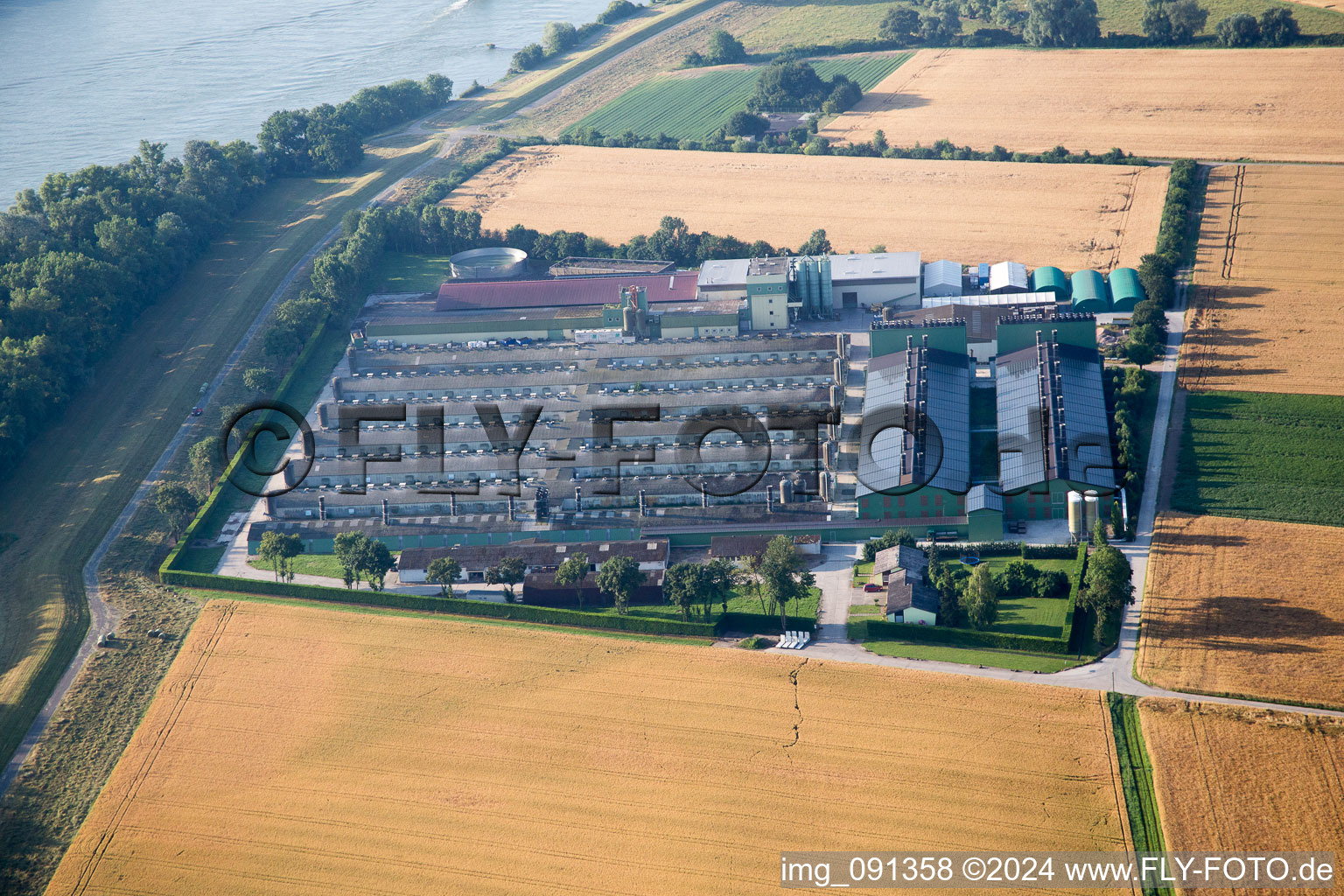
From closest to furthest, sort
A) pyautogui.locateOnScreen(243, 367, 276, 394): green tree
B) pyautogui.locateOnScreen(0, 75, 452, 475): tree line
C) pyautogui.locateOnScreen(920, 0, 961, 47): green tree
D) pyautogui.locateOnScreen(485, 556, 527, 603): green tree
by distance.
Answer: pyautogui.locateOnScreen(485, 556, 527, 603): green tree
pyautogui.locateOnScreen(0, 75, 452, 475): tree line
pyautogui.locateOnScreen(243, 367, 276, 394): green tree
pyautogui.locateOnScreen(920, 0, 961, 47): green tree

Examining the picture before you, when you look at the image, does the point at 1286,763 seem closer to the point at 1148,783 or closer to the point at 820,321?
the point at 1148,783

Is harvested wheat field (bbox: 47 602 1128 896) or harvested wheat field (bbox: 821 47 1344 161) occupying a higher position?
harvested wheat field (bbox: 821 47 1344 161)

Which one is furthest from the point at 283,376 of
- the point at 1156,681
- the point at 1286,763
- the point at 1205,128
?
the point at 1205,128

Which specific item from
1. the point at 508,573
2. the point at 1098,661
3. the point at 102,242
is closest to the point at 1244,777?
the point at 1098,661

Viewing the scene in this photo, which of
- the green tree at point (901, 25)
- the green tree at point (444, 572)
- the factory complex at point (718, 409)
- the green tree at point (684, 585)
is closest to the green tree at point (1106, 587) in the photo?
the factory complex at point (718, 409)

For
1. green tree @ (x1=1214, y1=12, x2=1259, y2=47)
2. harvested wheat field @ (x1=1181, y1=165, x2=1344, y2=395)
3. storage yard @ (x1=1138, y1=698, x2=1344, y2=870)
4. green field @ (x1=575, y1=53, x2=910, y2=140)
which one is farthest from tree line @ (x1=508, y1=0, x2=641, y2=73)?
storage yard @ (x1=1138, y1=698, x2=1344, y2=870)

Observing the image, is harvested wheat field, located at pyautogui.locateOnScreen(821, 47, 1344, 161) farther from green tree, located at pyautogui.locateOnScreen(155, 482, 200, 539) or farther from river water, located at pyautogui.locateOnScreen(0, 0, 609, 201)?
green tree, located at pyautogui.locateOnScreen(155, 482, 200, 539)
